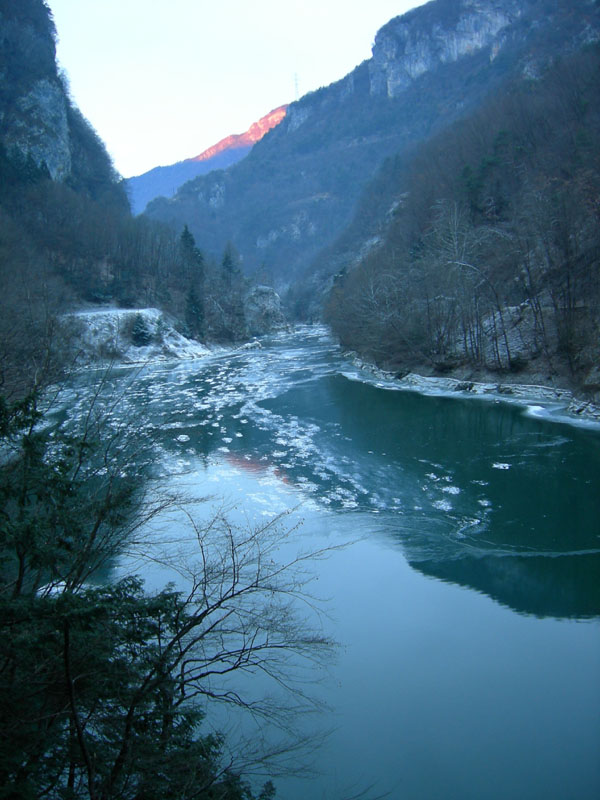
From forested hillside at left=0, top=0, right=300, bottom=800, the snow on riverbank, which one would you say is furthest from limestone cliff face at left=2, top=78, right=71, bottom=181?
forested hillside at left=0, top=0, right=300, bottom=800

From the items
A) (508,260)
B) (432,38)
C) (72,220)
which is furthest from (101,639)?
(432,38)

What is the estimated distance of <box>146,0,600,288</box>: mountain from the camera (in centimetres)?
12544

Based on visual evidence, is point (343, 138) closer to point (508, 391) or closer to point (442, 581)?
point (508, 391)

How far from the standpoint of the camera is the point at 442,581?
30.5ft

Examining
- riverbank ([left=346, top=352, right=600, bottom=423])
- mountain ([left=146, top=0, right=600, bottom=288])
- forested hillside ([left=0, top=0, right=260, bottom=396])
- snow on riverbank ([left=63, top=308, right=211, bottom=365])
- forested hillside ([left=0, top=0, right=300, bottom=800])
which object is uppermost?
mountain ([left=146, top=0, right=600, bottom=288])

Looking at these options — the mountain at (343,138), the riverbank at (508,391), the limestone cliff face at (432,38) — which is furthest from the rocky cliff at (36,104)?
the limestone cliff face at (432,38)

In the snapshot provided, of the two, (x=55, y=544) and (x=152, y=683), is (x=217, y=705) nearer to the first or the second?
(x=152, y=683)

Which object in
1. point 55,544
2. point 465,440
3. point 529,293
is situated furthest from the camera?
point 529,293

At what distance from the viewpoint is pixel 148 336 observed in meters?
52.8

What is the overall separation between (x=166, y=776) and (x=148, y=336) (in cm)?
5149

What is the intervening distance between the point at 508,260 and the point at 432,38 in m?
148

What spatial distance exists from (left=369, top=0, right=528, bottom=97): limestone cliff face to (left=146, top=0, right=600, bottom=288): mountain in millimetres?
273

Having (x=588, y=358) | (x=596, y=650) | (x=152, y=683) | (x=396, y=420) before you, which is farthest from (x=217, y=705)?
(x=588, y=358)

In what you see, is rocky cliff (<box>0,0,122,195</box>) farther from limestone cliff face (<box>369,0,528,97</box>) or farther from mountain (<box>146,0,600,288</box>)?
limestone cliff face (<box>369,0,528,97</box>)
